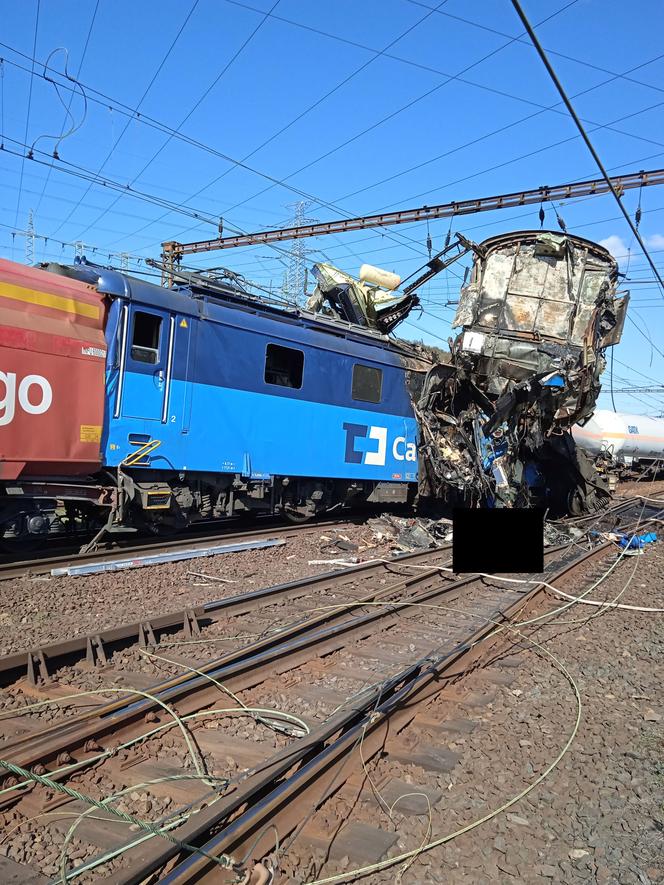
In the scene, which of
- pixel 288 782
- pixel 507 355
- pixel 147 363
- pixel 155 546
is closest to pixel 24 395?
pixel 147 363

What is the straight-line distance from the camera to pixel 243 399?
10.9m

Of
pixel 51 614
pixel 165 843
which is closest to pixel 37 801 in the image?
pixel 165 843

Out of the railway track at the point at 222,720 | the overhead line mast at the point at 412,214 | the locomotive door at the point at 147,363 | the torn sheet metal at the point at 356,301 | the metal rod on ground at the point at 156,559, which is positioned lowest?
the railway track at the point at 222,720

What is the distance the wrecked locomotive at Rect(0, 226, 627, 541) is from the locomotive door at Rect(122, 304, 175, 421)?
0.07 ft

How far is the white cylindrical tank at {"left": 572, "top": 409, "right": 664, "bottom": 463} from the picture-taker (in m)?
34.8

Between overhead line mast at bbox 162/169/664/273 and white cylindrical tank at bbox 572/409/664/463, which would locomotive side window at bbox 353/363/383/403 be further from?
white cylindrical tank at bbox 572/409/664/463

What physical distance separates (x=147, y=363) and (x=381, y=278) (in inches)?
352

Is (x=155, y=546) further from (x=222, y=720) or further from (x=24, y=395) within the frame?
(x=222, y=720)

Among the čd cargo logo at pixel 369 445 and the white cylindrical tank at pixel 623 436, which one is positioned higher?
the white cylindrical tank at pixel 623 436

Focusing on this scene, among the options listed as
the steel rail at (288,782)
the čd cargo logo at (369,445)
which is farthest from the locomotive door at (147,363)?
the steel rail at (288,782)

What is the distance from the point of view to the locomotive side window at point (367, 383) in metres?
13.1

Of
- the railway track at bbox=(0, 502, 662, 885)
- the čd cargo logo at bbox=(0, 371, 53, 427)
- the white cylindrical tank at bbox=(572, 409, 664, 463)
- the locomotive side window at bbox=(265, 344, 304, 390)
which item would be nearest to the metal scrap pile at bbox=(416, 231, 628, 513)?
the locomotive side window at bbox=(265, 344, 304, 390)

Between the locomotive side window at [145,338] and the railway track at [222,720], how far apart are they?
13.2 feet

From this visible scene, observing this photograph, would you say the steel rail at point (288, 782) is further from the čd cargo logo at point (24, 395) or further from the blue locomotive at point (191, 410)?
the čd cargo logo at point (24, 395)
